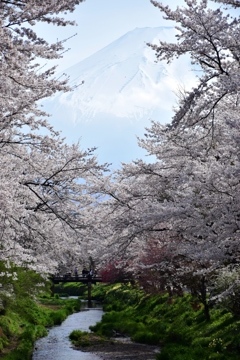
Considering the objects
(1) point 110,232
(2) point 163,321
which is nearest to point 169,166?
(1) point 110,232

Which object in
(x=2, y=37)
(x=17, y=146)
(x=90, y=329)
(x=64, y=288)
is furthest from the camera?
(x=64, y=288)

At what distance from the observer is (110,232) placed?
16.9 m

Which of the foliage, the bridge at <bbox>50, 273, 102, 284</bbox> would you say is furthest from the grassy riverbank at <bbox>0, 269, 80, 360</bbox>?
the bridge at <bbox>50, 273, 102, 284</bbox>

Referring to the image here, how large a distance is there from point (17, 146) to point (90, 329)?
1630 cm

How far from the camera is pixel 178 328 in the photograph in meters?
19.5

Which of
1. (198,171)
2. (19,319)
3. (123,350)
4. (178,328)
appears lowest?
(123,350)

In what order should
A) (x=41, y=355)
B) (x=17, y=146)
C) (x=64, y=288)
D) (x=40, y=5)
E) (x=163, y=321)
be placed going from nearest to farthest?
(x=40, y=5) < (x=17, y=146) < (x=41, y=355) < (x=163, y=321) < (x=64, y=288)

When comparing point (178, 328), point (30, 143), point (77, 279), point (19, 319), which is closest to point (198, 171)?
point (30, 143)

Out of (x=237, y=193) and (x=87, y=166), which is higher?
(x=87, y=166)

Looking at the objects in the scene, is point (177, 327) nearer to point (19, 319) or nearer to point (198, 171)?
point (19, 319)

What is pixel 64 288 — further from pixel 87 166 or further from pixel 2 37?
pixel 2 37

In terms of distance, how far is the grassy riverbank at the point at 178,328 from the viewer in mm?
14641

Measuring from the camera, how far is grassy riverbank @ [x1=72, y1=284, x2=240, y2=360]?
48.0 ft

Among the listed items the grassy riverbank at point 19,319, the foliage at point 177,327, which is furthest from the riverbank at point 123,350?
the grassy riverbank at point 19,319
